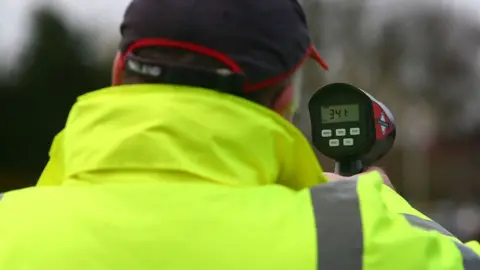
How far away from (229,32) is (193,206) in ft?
1.01

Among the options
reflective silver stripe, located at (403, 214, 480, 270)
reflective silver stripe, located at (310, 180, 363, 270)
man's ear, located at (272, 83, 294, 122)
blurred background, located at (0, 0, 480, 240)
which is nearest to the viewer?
reflective silver stripe, located at (310, 180, 363, 270)

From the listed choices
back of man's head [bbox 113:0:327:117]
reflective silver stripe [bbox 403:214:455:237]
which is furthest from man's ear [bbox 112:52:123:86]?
reflective silver stripe [bbox 403:214:455:237]

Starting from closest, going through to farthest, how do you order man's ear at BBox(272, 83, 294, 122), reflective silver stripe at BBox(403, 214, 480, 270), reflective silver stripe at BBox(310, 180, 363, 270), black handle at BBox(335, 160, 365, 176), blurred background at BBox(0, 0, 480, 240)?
reflective silver stripe at BBox(310, 180, 363, 270) → reflective silver stripe at BBox(403, 214, 480, 270) → man's ear at BBox(272, 83, 294, 122) → black handle at BBox(335, 160, 365, 176) → blurred background at BBox(0, 0, 480, 240)

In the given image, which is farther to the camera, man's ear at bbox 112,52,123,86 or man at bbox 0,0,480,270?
man's ear at bbox 112,52,123,86

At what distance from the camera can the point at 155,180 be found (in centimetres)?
140

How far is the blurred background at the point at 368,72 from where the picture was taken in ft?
67.6

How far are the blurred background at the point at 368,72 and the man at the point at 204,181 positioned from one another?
17.8 metres

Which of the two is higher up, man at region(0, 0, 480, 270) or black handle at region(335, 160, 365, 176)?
man at region(0, 0, 480, 270)

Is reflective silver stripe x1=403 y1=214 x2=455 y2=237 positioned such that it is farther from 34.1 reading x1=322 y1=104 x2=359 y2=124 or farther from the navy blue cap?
34.1 reading x1=322 y1=104 x2=359 y2=124

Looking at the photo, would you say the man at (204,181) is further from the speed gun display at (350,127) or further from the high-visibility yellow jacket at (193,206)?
the speed gun display at (350,127)

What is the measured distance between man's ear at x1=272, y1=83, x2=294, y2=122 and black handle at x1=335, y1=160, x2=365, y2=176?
0.75m

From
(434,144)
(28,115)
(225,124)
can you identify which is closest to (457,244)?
(225,124)

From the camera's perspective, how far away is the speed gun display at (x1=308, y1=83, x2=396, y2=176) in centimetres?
233

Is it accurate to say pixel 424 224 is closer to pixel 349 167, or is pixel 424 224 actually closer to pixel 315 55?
pixel 315 55
